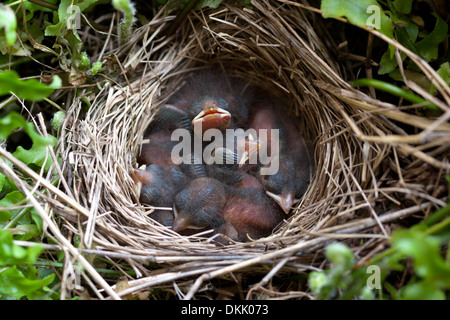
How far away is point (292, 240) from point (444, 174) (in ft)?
1.51

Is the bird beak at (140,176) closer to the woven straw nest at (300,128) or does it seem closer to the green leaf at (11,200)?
the woven straw nest at (300,128)

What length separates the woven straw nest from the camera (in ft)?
3.67

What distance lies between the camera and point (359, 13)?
47.8 inches

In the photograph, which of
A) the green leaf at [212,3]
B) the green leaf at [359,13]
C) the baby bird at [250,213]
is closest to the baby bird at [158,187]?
the baby bird at [250,213]

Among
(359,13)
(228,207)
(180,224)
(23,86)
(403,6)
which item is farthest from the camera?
(228,207)

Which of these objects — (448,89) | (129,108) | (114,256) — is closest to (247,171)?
(129,108)

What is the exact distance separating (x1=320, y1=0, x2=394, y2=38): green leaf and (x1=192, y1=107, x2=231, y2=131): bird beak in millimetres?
571

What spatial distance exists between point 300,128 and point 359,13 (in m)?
0.61

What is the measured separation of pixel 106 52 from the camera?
5.37ft

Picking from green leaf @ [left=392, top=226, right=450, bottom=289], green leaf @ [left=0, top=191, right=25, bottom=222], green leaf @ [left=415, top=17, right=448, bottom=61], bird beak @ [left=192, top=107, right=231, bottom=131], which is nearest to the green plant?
green leaf @ [left=392, top=226, right=450, bottom=289]

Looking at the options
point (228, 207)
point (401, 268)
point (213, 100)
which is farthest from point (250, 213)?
point (401, 268)

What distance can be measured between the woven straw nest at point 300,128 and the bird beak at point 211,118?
22cm

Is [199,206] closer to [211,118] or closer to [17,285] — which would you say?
[211,118]

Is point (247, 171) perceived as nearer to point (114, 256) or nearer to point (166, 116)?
point (166, 116)
